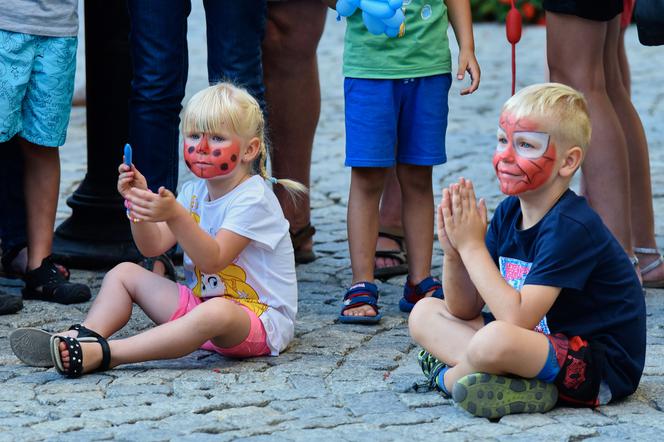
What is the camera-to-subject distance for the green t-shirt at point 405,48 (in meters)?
4.18

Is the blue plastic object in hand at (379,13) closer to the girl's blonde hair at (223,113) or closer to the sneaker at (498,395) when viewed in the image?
the girl's blonde hair at (223,113)

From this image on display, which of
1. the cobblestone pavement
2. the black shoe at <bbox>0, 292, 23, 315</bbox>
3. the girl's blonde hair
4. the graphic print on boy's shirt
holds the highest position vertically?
the girl's blonde hair

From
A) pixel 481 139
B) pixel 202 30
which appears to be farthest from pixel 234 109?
pixel 202 30

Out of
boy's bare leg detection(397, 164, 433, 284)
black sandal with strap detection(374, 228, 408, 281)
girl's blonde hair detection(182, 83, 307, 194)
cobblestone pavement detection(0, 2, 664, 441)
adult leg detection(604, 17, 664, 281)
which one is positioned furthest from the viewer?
black sandal with strap detection(374, 228, 408, 281)

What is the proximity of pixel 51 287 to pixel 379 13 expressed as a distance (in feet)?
4.79

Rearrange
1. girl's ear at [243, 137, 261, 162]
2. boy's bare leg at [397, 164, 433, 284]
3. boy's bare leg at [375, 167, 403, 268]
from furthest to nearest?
boy's bare leg at [375, 167, 403, 268]
boy's bare leg at [397, 164, 433, 284]
girl's ear at [243, 137, 261, 162]

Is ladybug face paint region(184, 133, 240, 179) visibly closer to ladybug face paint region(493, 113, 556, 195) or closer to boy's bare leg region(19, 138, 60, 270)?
ladybug face paint region(493, 113, 556, 195)

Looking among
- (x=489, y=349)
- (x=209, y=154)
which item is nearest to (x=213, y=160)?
(x=209, y=154)

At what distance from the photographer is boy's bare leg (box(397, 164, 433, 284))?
14.2 feet

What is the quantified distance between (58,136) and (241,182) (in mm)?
901

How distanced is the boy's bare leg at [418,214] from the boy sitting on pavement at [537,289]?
922mm

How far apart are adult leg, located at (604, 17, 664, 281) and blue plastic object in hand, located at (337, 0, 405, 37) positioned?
39.3 inches

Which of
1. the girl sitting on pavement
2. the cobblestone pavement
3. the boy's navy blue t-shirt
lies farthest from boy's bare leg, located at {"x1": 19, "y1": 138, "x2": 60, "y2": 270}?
the boy's navy blue t-shirt

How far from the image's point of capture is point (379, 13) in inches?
159
